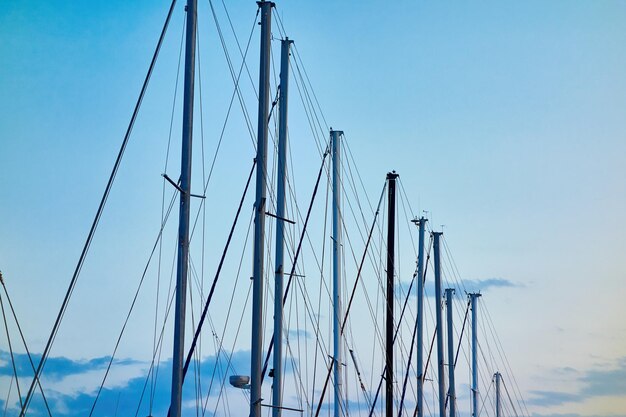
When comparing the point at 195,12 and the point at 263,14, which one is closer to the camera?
the point at 195,12

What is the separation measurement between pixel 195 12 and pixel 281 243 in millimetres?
8566

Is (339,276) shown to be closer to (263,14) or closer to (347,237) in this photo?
(347,237)

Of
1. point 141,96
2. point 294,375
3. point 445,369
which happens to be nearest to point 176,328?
point 141,96

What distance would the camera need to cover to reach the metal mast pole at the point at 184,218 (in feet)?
88.0

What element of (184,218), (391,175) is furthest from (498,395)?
(184,218)

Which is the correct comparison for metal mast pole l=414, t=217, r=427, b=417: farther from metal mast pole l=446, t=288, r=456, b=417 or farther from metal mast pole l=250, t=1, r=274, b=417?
metal mast pole l=250, t=1, r=274, b=417

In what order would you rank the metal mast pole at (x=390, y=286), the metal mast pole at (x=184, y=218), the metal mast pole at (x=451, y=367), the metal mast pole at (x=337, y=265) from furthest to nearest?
the metal mast pole at (x=451, y=367)
the metal mast pole at (x=390, y=286)
the metal mast pole at (x=337, y=265)
the metal mast pole at (x=184, y=218)

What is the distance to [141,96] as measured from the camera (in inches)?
1139

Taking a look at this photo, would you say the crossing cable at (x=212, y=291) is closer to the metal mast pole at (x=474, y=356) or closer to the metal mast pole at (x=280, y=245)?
the metal mast pole at (x=280, y=245)

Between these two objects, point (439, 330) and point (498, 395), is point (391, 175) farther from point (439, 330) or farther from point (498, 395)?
point (498, 395)

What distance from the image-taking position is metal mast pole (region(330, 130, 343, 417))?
41.9 meters

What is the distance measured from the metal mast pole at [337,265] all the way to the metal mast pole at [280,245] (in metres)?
7.95

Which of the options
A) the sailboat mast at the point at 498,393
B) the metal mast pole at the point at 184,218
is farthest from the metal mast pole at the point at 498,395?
the metal mast pole at the point at 184,218

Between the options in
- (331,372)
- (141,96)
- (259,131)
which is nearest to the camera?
(141,96)
